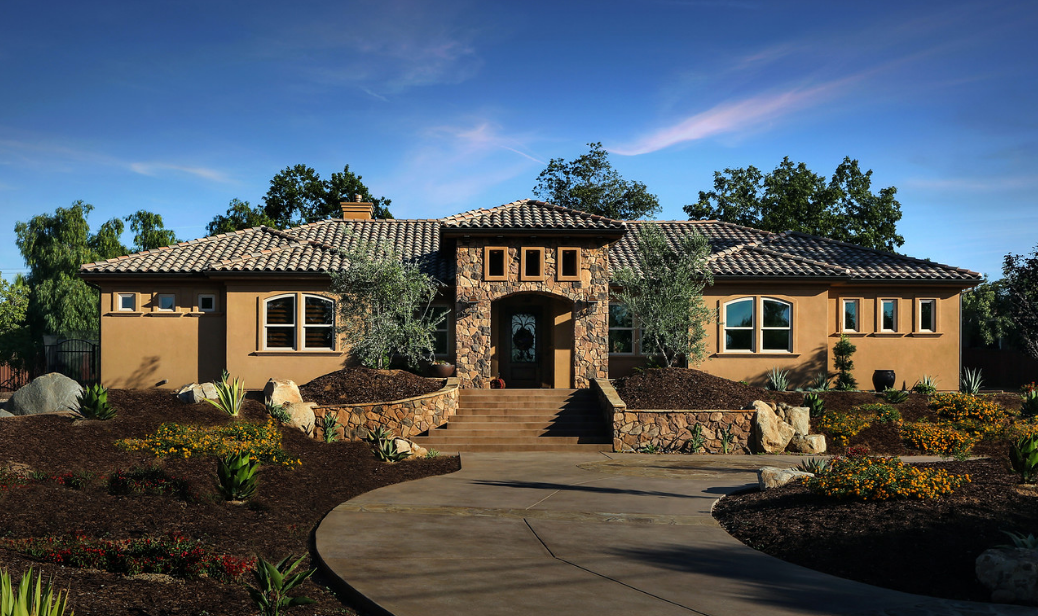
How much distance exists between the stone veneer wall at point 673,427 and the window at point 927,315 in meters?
10.4

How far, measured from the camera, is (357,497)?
10023 millimetres

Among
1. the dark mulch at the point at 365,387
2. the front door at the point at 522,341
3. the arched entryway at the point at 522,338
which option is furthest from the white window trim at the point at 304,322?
the front door at the point at 522,341

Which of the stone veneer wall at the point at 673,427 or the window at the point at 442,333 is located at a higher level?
the window at the point at 442,333

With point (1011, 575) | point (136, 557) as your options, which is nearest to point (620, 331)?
point (1011, 575)

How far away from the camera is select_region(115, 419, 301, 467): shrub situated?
11.1 meters

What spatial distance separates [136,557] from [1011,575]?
7.05 metres

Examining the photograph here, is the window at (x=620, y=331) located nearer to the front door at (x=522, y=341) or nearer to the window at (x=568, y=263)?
the front door at (x=522, y=341)

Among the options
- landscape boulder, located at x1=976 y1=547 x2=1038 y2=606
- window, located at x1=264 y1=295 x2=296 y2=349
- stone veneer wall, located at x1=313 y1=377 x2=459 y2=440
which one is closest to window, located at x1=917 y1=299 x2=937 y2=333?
stone veneer wall, located at x1=313 y1=377 x2=459 y2=440

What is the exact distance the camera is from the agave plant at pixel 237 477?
28.8 feet

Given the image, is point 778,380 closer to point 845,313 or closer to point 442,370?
point 845,313

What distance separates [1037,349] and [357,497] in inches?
1067

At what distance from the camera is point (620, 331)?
893 inches

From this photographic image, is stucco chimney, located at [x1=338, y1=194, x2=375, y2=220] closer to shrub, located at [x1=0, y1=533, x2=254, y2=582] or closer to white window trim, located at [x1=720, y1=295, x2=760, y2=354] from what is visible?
white window trim, located at [x1=720, y1=295, x2=760, y2=354]

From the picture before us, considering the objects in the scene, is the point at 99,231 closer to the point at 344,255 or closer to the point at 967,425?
the point at 344,255
